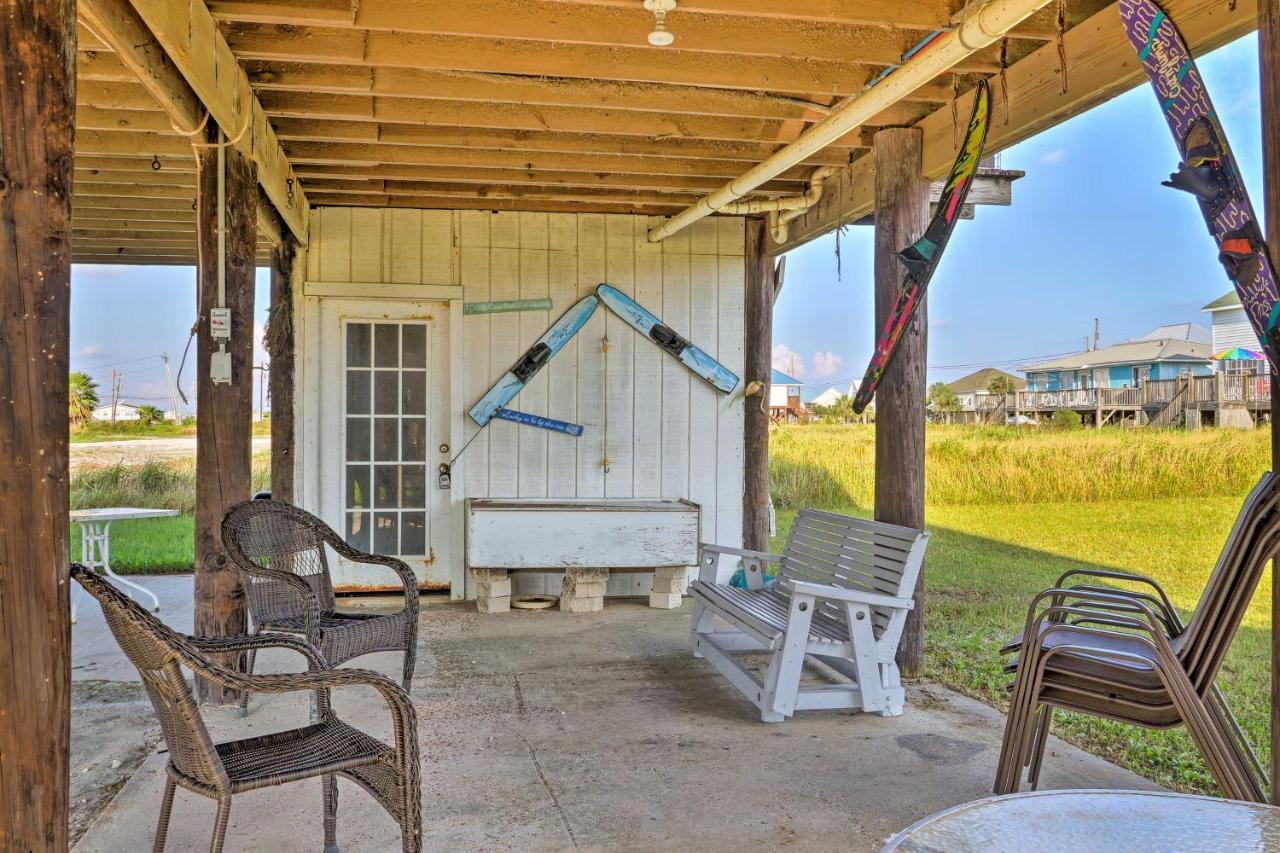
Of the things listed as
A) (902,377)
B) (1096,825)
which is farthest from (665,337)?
(1096,825)

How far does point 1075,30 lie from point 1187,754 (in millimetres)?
2711

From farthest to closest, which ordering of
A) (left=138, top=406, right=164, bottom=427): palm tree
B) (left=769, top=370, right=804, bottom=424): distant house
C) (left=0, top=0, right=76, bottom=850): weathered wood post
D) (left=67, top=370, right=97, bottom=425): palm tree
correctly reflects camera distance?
(left=769, top=370, right=804, bottom=424): distant house < (left=138, top=406, right=164, bottom=427): palm tree < (left=67, top=370, right=97, bottom=425): palm tree < (left=0, top=0, right=76, bottom=850): weathered wood post

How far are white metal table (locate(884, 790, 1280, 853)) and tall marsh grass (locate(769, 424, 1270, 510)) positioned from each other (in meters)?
8.89

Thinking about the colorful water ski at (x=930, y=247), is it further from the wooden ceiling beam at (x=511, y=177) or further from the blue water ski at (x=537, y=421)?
the blue water ski at (x=537, y=421)

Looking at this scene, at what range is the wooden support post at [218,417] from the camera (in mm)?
3518

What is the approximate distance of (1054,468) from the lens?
10930 mm

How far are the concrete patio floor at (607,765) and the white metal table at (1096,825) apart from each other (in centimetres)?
114

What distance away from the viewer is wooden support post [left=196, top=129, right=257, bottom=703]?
352 centimetres

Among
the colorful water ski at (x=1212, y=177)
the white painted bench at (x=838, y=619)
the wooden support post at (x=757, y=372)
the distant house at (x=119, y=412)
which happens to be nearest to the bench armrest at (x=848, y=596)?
the white painted bench at (x=838, y=619)

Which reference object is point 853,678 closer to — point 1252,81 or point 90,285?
point 1252,81

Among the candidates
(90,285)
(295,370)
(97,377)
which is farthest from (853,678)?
(97,377)

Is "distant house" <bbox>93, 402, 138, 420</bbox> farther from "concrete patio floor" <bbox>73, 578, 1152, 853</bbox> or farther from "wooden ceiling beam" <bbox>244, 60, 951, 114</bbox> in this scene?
"wooden ceiling beam" <bbox>244, 60, 951, 114</bbox>

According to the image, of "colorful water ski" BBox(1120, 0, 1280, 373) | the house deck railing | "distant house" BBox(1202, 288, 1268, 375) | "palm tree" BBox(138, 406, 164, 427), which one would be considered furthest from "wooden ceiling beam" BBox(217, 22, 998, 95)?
"distant house" BBox(1202, 288, 1268, 375)

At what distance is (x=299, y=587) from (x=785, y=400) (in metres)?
25.0
